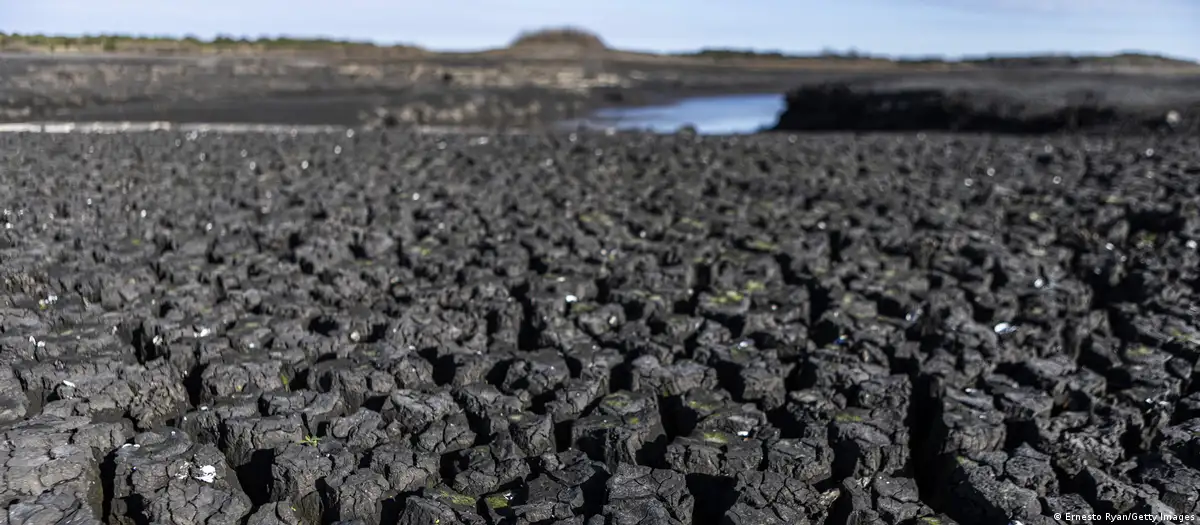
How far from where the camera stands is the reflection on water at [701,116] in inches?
1299

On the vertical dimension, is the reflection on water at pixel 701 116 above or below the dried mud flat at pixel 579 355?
below

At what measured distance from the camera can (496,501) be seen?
3178 mm

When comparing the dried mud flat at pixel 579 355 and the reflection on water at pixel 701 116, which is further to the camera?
the reflection on water at pixel 701 116

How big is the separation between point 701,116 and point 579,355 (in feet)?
124

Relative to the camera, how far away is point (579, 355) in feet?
15.1

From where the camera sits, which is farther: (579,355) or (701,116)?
(701,116)

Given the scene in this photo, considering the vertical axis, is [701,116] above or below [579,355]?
below

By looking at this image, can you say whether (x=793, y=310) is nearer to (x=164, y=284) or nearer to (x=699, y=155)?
(x=164, y=284)

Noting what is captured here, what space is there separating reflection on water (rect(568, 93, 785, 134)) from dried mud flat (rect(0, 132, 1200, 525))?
65.3 feet

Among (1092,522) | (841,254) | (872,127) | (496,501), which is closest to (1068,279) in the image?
(841,254)

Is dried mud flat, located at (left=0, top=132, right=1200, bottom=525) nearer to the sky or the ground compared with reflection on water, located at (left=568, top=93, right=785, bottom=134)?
nearer to the sky

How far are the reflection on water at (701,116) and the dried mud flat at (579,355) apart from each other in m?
19.9

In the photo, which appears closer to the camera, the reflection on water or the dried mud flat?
the dried mud flat

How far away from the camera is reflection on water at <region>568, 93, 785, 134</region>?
33.0m
